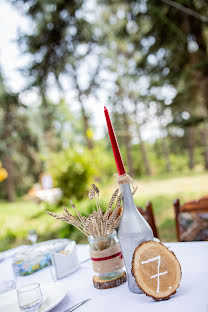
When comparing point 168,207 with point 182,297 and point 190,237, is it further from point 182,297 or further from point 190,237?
point 182,297

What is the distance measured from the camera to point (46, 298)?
3.06 feet

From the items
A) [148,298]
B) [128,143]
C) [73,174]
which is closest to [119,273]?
[148,298]

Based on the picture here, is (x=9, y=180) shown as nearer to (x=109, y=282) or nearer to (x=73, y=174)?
(x=73, y=174)

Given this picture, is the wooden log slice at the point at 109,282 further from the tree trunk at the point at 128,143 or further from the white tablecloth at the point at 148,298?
the tree trunk at the point at 128,143

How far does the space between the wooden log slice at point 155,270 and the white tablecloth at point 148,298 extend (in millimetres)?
29

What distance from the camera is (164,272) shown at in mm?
800

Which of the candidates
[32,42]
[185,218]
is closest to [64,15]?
[32,42]

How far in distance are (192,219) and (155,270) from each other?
101 cm

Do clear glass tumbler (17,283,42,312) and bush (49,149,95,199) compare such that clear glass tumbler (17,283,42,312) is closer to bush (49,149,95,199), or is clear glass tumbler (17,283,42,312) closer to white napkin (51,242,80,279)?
white napkin (51,242,80,279)

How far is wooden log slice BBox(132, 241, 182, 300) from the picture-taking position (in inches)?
30.8

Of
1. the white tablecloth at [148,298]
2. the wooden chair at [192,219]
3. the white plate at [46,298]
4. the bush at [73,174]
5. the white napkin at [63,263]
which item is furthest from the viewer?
the bush at [73,174]

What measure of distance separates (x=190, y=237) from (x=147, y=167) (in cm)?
1315

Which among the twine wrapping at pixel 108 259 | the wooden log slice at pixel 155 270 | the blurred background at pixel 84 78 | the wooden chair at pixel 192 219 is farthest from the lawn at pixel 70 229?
the wooden log slice at pixel 155 270

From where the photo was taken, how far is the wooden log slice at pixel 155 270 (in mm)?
781
